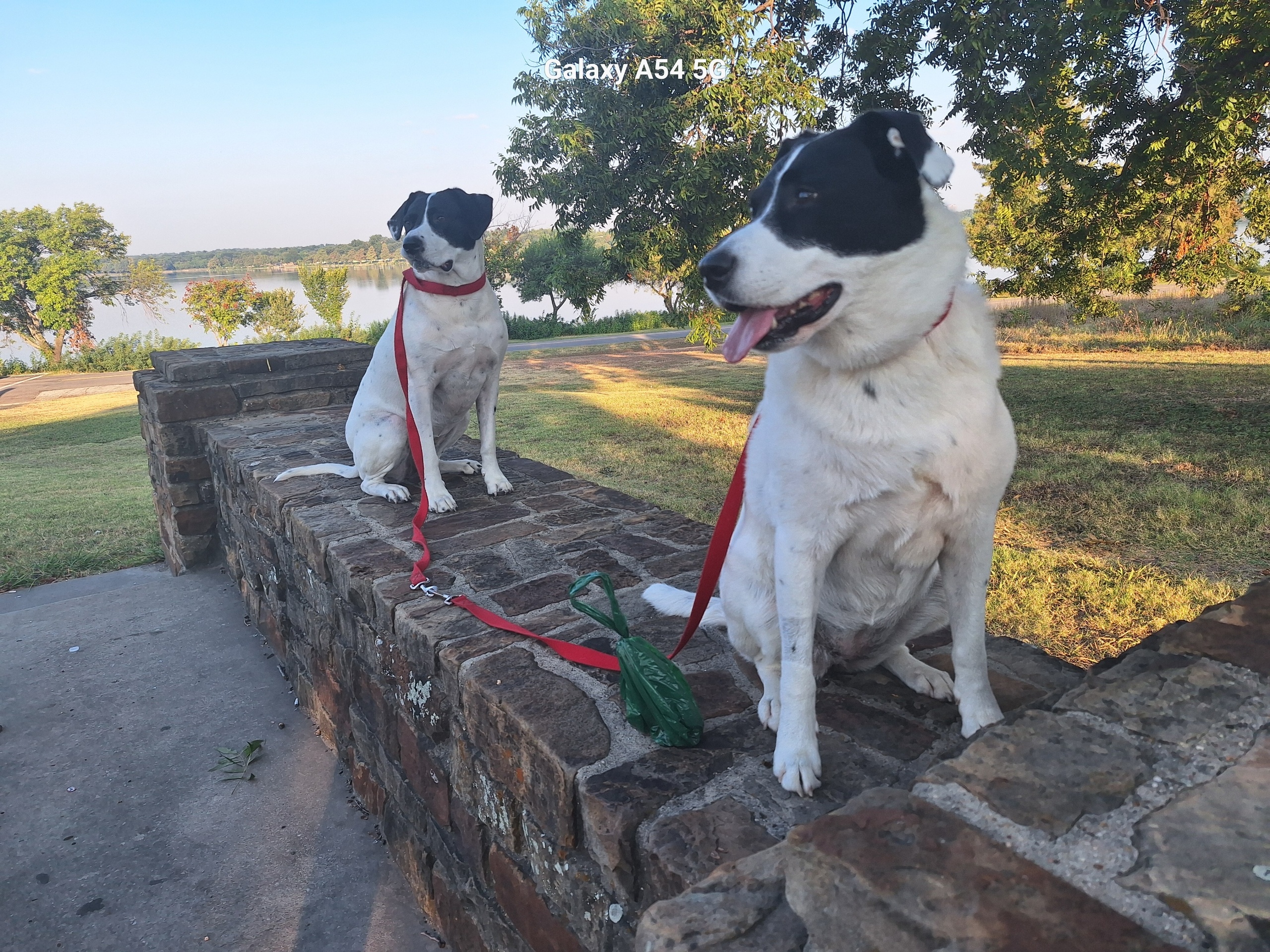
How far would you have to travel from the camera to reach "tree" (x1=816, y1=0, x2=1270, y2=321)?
17.0 feet

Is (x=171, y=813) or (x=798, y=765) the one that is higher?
(x=798, y=765)

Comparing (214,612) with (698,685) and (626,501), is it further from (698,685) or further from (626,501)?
(698,685)

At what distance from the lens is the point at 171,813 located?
113 inches

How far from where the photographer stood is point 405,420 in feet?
12.6

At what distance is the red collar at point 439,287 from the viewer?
3.56 metres

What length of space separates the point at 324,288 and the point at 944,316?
42045 millimetres

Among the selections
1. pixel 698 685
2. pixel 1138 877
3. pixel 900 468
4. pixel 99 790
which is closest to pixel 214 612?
pixel 99 790

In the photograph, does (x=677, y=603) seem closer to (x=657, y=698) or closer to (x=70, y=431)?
(x=657, y=698)

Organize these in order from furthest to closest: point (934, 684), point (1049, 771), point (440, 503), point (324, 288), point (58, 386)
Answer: point (324, 288)
point (58, 386)
point (440, 503)
point (934, 684)
point (1049, 771)

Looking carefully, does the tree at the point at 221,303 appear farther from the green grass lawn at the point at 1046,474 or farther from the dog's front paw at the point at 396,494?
the dog's front paw at the point at 396,494

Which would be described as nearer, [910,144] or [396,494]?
[910,144]

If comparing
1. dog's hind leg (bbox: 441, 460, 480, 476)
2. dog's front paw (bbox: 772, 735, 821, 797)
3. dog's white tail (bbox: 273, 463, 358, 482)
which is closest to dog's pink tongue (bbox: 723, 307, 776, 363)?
dog's front paw (bbox: 772, 735, 821, 797)

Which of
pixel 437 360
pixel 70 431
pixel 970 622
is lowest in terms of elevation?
pixel 70 431

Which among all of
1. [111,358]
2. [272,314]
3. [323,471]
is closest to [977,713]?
[323,471]
